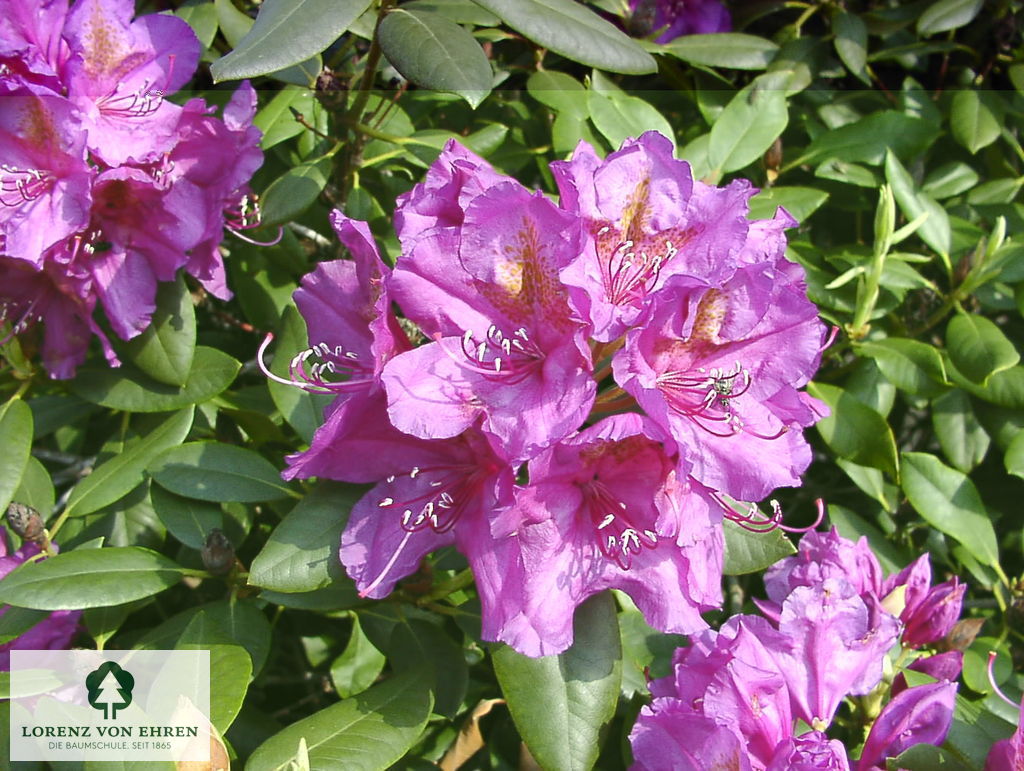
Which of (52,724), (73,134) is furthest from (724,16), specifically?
(52,724)

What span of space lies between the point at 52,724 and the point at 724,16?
70.2 inches

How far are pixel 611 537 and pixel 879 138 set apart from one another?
3.60 feet

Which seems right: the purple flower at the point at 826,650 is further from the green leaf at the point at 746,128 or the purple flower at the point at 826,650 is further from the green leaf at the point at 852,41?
the green leaf at the point at 852,41

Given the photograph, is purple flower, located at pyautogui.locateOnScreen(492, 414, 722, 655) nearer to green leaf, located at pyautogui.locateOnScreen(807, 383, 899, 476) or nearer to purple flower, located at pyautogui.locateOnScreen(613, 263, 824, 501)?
purple flower, located at pyautogui.locateOnScreen(613, 263, 824, 501)

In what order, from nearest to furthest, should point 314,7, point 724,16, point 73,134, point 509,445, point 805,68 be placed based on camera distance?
point 509,445, point 314,7, point 73,134, point 805,68, point 724,16

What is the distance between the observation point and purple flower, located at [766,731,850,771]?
3.26 feet

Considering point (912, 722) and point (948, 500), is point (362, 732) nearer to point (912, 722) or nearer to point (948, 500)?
point (912, 722)

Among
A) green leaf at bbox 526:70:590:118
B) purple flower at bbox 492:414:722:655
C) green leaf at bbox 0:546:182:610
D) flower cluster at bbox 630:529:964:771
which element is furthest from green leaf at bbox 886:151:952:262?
green leaf at bbox 0:546:182:610

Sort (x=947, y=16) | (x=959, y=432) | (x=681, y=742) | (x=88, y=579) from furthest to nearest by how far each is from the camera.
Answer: (x=947, y=16), (x=959, y=432), (x=88, y=579), (x=681, y=742)

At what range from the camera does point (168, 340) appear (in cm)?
150

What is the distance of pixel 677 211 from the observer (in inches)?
41.8

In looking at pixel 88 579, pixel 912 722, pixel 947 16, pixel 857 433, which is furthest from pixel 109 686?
pixel 947 16

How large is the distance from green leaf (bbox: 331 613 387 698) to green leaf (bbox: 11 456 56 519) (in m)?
0.49

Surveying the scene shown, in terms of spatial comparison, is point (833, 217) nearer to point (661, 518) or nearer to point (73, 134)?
point (661, 518)
